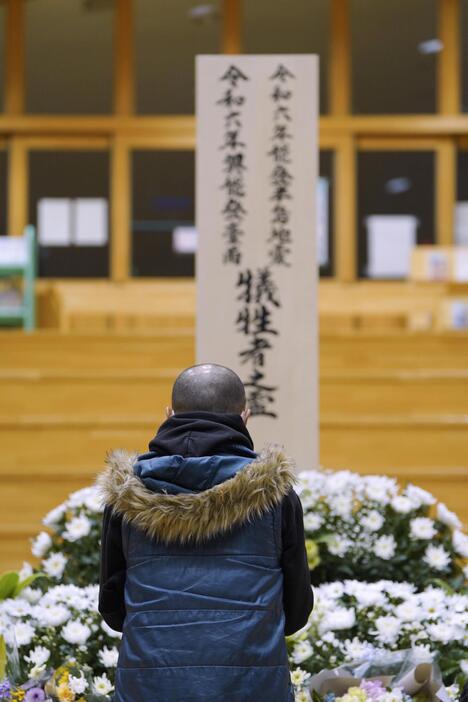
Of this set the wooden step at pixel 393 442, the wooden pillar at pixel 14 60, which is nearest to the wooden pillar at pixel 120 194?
the wooden pillar at pixel 14 60

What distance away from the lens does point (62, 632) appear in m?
2.88

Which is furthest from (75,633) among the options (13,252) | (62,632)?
(13,252)

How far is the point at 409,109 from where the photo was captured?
9258 millimetres

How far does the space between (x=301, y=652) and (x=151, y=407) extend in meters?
3.07

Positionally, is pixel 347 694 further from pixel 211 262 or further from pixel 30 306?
pixel 30 306

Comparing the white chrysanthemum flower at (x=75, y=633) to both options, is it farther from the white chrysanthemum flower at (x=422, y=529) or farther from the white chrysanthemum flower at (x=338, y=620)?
the white chrysanthemum flower at (x=422, y=529)

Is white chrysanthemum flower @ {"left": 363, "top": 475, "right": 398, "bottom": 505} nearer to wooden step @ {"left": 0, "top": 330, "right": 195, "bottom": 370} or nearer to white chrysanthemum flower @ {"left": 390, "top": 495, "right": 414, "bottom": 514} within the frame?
white chrysanthemum flower @ {"left": 390, "top": 495, "right": 414, "bottom": 514}

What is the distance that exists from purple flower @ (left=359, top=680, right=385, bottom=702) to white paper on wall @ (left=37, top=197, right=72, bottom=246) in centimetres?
716

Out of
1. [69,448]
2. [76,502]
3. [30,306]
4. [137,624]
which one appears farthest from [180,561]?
[30,306]

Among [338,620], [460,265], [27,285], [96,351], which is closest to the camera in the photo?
[338,620]

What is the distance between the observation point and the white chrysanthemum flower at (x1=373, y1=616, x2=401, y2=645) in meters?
2.83

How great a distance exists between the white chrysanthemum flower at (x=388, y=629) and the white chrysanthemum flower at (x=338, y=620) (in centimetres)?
6

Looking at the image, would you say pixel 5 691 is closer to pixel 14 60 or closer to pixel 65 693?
pixel 65 693

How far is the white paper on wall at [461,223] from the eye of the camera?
9.23m
